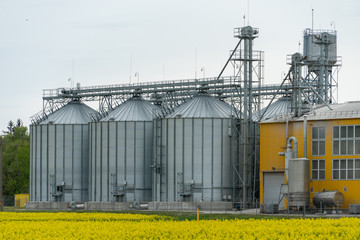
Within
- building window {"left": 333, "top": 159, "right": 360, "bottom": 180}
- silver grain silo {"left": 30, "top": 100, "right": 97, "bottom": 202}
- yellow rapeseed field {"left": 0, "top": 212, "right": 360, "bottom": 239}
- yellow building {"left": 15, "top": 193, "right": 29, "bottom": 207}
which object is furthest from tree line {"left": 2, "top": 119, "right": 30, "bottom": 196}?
yellow rapeseed field {"left": 0, "top": 212, "right": 360, "bottom": 239}

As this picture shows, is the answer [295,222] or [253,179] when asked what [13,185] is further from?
[295,222]

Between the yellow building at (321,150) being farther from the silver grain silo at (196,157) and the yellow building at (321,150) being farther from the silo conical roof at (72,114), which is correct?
the silo conical roof at (72,114)

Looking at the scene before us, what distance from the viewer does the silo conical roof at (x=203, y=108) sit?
9881cm

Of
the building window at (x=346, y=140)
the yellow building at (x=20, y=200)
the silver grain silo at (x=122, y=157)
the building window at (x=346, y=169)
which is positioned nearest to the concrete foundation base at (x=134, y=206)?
the silver grain silo at (x=122, y=157)

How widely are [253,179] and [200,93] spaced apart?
1360cm

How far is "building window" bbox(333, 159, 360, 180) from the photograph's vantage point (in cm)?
8369

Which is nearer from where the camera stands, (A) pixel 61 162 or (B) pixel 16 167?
(A) pixel 61 162

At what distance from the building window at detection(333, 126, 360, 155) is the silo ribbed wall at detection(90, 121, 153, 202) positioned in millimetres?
26904

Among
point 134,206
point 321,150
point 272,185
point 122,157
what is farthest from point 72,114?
point 321,150

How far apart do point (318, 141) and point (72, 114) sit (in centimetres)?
4009

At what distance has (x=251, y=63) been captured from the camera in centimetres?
9931

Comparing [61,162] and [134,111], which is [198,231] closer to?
[134,111]

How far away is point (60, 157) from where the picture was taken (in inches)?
4326

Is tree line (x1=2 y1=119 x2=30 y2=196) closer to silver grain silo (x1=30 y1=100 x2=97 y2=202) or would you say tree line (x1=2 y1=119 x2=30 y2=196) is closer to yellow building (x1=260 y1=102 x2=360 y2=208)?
silver grain silo (x1=30 y1=100 x2=97 y2=202)
